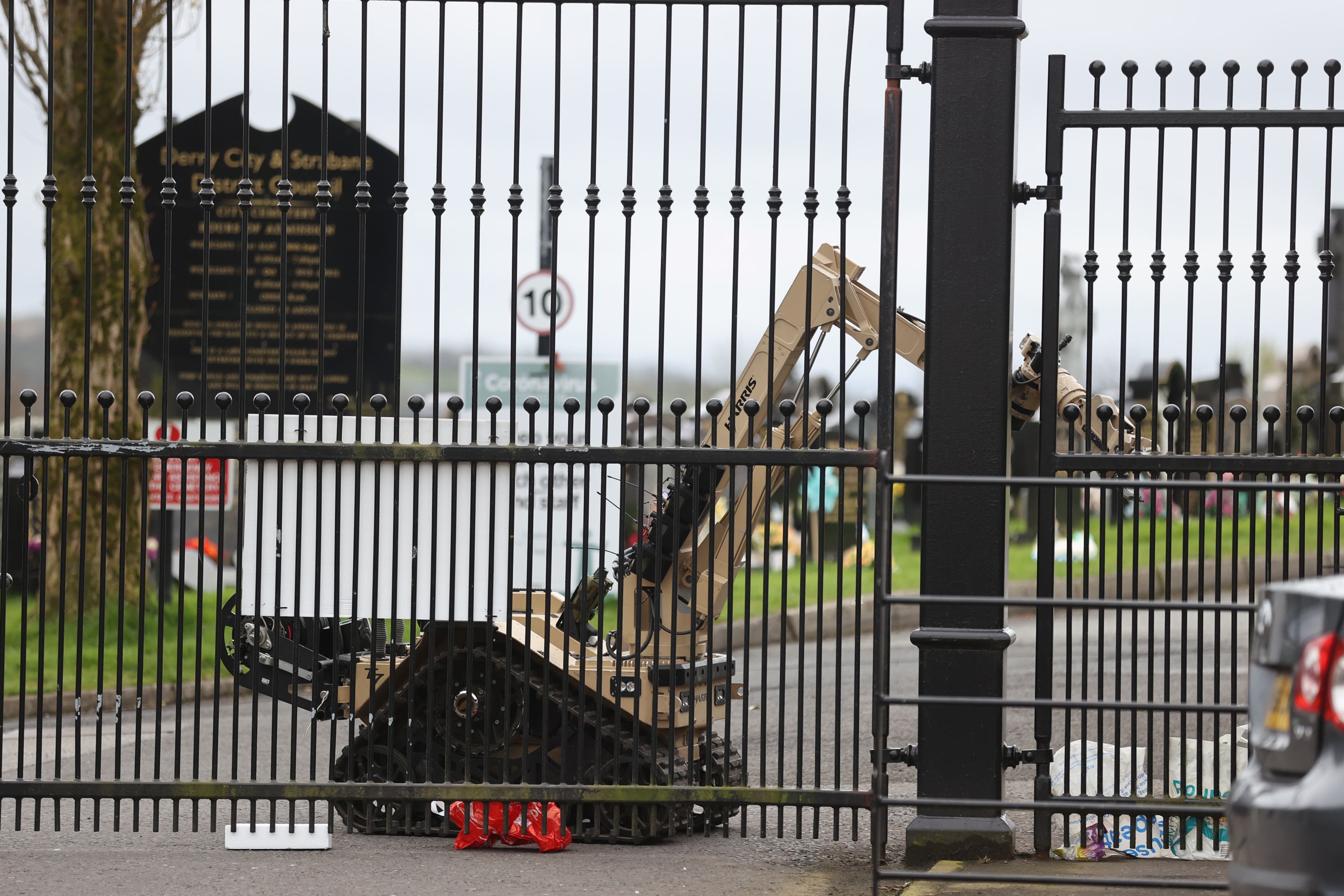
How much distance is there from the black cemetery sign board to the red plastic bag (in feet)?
32.1

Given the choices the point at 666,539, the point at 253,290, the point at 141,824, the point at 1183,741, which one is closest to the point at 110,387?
the point at 253,290

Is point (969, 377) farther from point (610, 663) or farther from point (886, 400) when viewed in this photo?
point (610, 663)

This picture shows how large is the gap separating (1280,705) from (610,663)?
3.94 meters

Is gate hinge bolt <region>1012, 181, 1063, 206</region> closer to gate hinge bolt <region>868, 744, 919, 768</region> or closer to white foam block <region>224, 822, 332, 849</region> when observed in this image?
gate hinge bolt <region>868, 744, 919, 768</region>

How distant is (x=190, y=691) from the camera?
1213 cm

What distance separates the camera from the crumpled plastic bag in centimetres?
592

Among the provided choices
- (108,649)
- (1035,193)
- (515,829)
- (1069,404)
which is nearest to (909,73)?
(1035,193)

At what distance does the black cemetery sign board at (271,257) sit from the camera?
1557 cm

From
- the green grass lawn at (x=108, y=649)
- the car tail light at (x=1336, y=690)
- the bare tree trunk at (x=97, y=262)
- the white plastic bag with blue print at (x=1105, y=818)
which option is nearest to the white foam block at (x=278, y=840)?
the white plastic bag with blue print at (x=1105, y=818)

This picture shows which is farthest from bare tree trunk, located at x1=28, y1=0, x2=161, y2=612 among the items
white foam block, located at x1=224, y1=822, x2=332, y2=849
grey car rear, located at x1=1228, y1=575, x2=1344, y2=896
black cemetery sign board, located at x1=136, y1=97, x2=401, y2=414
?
grey car rear, located at x1=1228, y1=575, x2=1344, y2=896

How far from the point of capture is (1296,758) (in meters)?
3.00

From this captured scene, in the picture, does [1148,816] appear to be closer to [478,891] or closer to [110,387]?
[478,891]

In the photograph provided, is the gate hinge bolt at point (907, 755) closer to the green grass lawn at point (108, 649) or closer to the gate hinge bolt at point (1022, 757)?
the gate hinge bolt at point (1022, 757)

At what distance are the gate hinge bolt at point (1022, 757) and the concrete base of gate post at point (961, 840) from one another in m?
0.23
